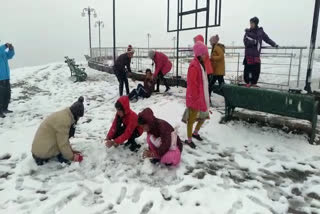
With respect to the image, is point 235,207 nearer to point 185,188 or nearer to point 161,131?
point 185,188

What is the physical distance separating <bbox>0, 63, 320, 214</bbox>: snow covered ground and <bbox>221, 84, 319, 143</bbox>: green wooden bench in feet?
1.54

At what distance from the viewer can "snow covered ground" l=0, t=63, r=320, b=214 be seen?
3.37 m

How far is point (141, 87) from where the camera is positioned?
862 centimetres

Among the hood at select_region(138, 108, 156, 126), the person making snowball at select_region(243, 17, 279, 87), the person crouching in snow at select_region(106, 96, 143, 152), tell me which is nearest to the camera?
the hood at select_region(138, 108, 156, 126)

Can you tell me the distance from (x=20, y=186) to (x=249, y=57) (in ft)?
17.9

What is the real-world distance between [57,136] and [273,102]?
383cm

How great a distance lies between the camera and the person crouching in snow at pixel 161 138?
13.4 feet

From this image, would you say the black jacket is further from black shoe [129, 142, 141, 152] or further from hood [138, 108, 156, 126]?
hood [138, 108, 156, 126]

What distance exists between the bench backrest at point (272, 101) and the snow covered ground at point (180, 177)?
0.50 metres

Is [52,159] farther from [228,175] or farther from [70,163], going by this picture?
[228,175]

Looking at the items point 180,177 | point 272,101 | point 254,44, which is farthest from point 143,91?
point 180,177

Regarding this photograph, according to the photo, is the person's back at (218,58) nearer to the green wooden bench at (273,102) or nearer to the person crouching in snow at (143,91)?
the green wooden bench at (273,102)

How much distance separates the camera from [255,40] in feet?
21.5

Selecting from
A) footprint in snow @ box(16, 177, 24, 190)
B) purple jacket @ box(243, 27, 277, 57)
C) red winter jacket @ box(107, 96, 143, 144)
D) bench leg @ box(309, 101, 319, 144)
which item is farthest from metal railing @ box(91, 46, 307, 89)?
footprint in snow @ box(16, 177, 24, 190)
